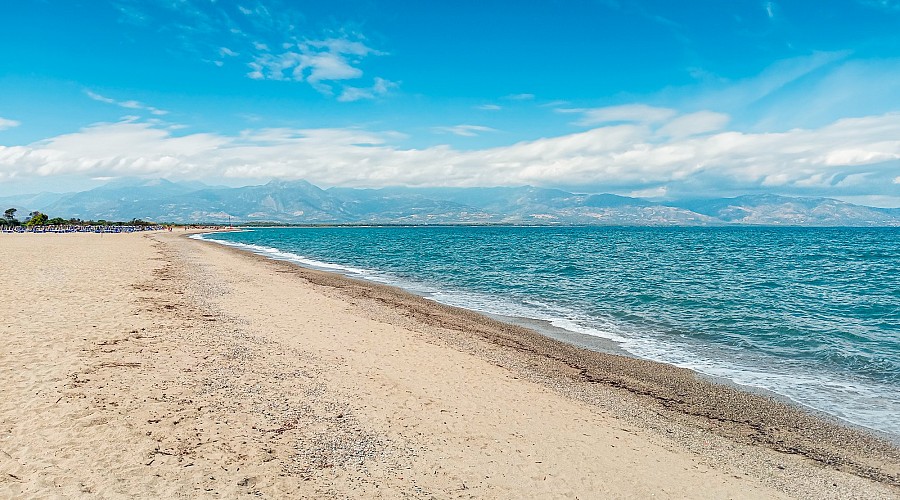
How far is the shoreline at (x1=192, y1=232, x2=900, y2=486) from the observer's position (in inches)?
334

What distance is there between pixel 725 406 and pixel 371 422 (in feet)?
23.7

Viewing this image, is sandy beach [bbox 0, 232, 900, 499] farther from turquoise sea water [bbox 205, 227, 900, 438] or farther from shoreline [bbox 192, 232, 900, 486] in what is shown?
turquoise sea water [bbox 205, 227, 900, 438]

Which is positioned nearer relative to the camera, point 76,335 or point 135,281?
point 76,335

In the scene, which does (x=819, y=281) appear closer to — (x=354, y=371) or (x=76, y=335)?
(x=354, y=371)

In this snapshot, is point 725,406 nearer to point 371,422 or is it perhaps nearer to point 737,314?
point 371,422

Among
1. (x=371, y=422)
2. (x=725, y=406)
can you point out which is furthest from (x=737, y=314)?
(x=371, y=422)

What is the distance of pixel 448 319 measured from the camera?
62.9 ft

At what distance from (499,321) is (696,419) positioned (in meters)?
10.2

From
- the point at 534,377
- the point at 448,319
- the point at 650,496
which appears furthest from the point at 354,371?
the point at 448,319

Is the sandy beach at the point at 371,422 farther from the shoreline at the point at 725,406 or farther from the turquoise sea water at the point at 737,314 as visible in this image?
the turquoise sea water at the point at 737,314

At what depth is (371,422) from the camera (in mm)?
8531

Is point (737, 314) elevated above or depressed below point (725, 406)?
below

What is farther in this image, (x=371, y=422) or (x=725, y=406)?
(x=725, y=406)

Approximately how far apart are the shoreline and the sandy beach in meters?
0.05
